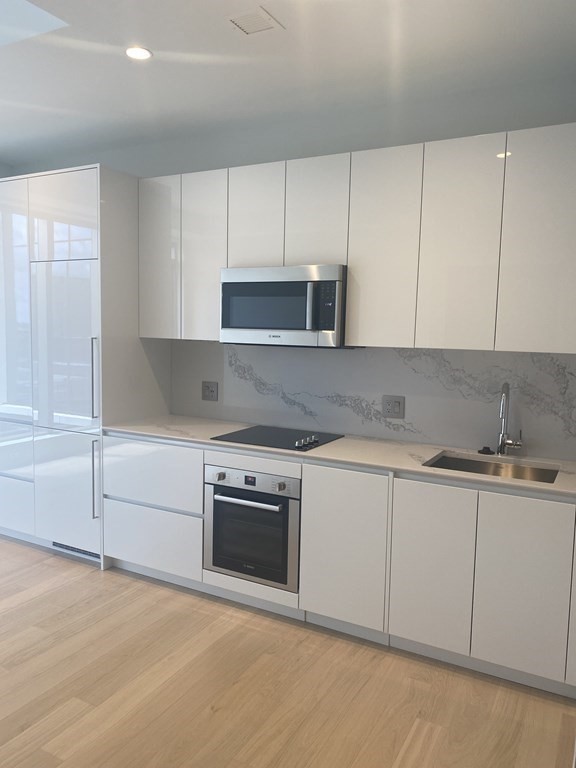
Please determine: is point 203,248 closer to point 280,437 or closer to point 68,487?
point 280,437

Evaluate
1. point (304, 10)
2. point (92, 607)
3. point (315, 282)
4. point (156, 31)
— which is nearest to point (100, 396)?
point (92, 607)

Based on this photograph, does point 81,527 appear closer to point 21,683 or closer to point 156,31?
point 21,683

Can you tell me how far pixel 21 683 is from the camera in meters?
2.38


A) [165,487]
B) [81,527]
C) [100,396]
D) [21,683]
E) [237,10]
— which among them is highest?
[237,10]

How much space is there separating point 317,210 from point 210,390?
1387mm

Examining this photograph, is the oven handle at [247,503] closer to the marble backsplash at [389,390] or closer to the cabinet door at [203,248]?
the marble backsplash at [389,390]

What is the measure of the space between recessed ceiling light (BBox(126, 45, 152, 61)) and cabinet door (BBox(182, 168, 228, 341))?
28.0 inches

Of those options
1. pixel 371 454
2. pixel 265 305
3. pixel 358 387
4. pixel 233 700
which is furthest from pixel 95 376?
pixel 233 700

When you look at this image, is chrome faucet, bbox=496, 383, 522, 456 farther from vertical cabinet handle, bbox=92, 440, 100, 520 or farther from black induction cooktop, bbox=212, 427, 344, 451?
vertical cabinet handle, bbox=92, 440, 100, 520

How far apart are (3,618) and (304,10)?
2.99 m

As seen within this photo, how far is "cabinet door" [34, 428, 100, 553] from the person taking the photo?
3432 millimetres

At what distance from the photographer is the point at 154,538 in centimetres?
325

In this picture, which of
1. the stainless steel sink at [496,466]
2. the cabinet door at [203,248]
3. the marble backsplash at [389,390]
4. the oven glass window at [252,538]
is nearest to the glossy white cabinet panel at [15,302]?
the marble backsplash at [389,390]

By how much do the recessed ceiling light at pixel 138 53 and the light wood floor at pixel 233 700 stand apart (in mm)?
2598
